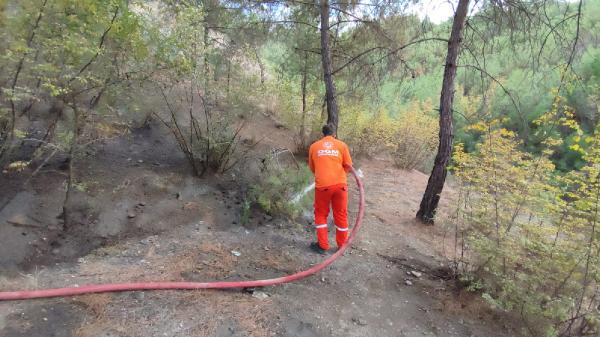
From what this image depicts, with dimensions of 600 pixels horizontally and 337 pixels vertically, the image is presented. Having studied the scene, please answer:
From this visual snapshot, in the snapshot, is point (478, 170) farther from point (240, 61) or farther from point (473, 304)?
point (240, 61)

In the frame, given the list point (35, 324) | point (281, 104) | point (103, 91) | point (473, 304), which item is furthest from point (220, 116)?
point (473, 304)

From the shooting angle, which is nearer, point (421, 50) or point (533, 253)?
point (533, 253)

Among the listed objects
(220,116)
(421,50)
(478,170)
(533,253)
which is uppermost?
(421,50)

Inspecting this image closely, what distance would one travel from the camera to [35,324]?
9.36 feet

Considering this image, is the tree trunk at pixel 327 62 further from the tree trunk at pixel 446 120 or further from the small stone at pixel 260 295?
the small stone at pixel 260 295

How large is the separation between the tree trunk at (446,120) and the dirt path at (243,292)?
66cm

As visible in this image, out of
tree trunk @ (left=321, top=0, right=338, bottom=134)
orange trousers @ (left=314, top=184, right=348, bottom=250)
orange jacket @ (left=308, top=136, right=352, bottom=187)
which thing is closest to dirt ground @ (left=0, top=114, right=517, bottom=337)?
orange trousers @ (left=314, top=184, right=348, bottom=250)

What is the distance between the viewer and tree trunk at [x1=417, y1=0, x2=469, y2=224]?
5.75 meters

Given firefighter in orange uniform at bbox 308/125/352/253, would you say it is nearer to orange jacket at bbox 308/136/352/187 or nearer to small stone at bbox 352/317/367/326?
orange jacket at bbox 308/136/352/187

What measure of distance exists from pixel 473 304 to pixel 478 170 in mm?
1854

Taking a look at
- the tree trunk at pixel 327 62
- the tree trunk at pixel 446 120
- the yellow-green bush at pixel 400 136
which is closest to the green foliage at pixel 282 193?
the tree trunk at pixel 327 62

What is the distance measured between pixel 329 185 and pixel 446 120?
7.96 ft

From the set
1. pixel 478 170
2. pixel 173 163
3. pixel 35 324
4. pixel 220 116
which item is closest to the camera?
pixel 35 324

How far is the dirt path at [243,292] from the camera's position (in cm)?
309
